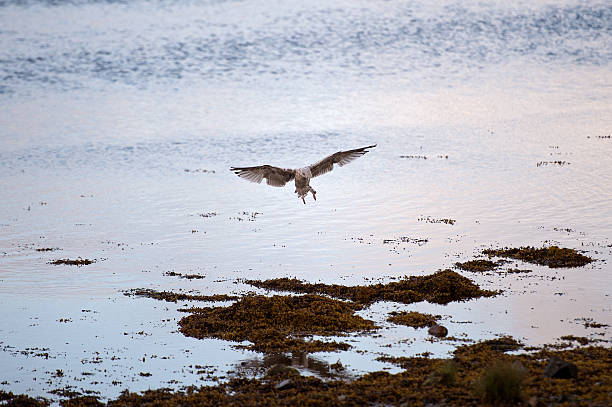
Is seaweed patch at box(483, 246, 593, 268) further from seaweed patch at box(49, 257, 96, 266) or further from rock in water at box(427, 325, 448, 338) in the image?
seaweed patch at box(49, 257, 96, 266)

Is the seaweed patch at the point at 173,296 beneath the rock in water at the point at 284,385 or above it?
above

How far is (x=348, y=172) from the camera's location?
3588 cm

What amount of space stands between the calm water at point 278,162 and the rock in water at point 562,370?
2.41 meters

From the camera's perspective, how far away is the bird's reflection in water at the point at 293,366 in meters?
14.1

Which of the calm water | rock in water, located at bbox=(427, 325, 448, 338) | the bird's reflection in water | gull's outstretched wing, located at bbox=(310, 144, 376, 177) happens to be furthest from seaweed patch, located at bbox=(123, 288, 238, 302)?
rock in water, located at bbox=(427, 325, 448, 338)

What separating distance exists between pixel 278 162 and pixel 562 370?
24.6 metres

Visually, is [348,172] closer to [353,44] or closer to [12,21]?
[353,44]

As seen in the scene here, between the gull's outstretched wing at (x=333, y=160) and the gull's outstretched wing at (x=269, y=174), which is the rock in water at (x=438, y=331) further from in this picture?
the gull's outstretched wing at (x=269, y=174)

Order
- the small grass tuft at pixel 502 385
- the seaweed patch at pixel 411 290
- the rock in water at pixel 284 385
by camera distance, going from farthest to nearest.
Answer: the seaweed patch at pixel 411 290 < the rock in water at pixel 284 385 < the small grass tuft at pixel 502 385

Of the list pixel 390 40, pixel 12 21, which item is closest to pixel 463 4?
A: pixel 390 40

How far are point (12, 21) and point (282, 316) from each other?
222 feet

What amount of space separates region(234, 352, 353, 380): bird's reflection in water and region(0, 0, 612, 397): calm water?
6.0 inches

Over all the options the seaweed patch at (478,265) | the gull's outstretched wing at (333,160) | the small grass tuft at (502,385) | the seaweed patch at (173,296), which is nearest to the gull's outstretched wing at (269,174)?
the gull's outstretched wing at (333,160)

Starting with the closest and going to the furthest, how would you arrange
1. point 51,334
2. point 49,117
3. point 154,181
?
point 51,334 < point 154,181 < point 49,117
